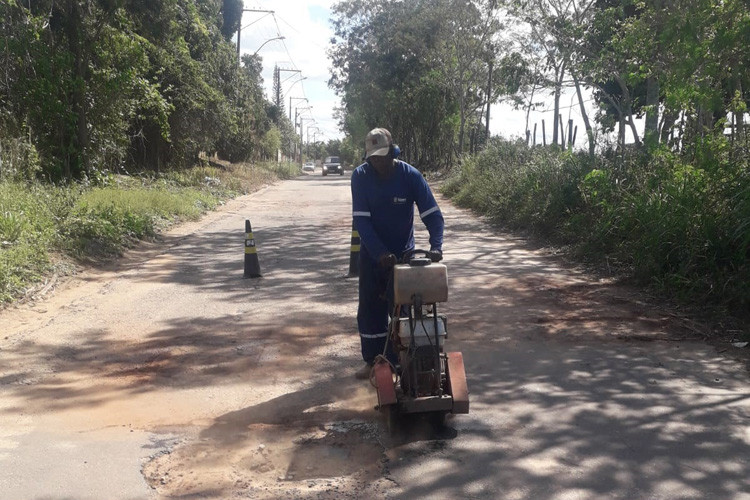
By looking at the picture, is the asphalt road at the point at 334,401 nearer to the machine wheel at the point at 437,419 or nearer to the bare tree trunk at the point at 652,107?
the machine wheel at the point at 437,419

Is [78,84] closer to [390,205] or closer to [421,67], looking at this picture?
[390,205]

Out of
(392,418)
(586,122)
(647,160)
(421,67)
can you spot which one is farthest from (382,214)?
(421,67)

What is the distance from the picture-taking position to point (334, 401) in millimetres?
5168

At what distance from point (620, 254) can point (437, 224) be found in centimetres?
593

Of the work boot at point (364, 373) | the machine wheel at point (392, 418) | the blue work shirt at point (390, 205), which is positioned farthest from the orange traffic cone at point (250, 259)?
the machine wheel at point (392, 418)

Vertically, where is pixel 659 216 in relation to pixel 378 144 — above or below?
below

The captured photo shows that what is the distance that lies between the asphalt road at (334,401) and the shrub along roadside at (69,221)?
62 centimetres

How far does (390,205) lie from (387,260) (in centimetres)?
52

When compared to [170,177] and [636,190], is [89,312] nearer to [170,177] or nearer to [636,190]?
[636,190]

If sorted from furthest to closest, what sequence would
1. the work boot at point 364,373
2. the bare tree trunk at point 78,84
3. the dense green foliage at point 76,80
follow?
the bare tree trunk at point 78,84 < the dense green foliage at point 76,80 < the work boot at point 364,373

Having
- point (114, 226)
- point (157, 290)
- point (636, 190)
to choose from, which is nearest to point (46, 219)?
point (114, 226)

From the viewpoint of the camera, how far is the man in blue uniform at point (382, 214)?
5.09m

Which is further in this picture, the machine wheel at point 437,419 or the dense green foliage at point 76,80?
the dense green foliage at point 76,80

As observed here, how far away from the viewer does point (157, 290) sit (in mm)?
9391
